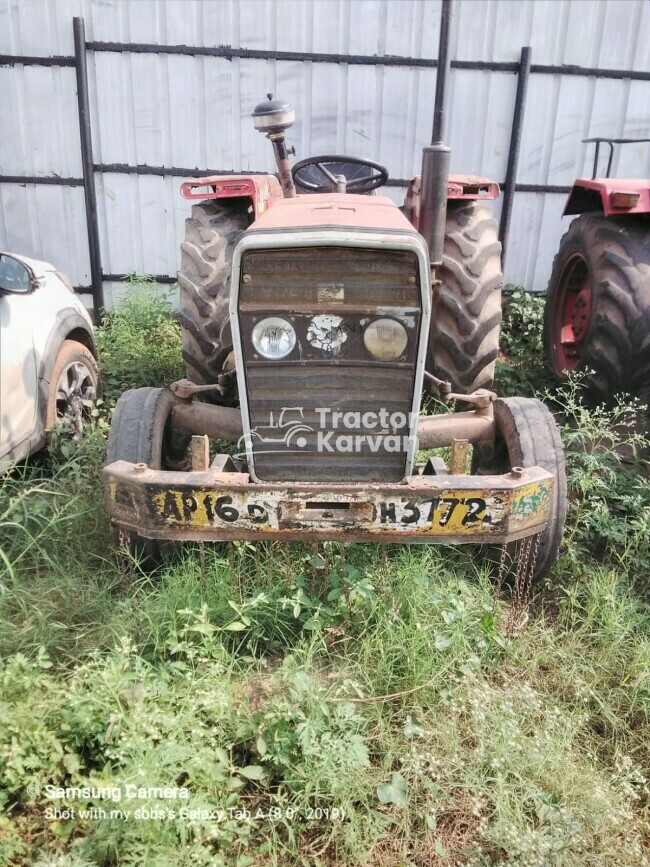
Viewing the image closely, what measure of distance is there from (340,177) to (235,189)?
591 mm

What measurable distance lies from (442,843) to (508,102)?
5.96m

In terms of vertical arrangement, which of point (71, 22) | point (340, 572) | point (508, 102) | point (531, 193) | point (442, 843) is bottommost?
point (442, 843)

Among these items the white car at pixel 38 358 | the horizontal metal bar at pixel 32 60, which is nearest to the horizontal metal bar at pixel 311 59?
the horizontal metal bar at pixel 32 60

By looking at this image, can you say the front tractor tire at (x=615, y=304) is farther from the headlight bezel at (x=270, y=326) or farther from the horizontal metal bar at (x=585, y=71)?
the horizontal metal bar at (x=585, y=71)

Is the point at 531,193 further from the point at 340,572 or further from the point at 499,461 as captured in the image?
the point at 340,572

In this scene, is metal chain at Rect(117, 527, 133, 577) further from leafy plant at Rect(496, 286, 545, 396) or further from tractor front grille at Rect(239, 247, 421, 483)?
leafy plant at Rect(496, 286, 545, 396)

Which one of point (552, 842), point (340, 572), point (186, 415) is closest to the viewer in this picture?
point (552, 842)

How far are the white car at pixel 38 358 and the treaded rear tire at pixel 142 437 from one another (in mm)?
489

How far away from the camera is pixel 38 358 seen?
3311mm

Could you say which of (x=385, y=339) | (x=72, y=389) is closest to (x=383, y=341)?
(x=385, y=339)

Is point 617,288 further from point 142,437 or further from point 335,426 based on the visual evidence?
point 142,437

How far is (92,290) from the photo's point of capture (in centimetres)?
645

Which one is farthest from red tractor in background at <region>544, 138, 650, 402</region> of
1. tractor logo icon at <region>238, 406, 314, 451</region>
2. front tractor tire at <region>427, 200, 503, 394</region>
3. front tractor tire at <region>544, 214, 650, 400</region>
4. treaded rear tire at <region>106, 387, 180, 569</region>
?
treaded rear tire at <region>106, 387, 180, 569</region>

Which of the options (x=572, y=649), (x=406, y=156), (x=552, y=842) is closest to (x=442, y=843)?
(x=552, y=842)
